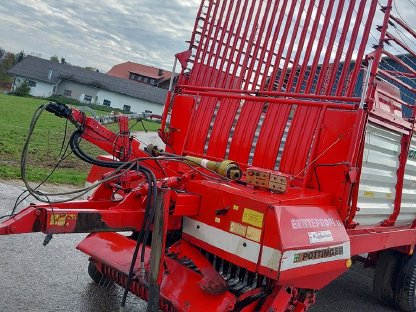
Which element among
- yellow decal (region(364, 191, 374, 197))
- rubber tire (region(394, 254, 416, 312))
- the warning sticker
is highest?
yellow decal (region(364, 191, 374, 197))

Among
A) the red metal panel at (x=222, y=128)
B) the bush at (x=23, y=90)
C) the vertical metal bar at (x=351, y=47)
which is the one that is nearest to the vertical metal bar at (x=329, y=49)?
the vertical metal bar at (x=351, y=47)

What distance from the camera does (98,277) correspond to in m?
4.69

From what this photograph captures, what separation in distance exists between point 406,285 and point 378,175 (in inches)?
67.2

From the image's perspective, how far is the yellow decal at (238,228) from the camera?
10.2 ft

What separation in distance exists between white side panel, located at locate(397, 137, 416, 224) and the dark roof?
5324 cm

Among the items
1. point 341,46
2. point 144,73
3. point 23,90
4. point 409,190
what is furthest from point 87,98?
point 341,46

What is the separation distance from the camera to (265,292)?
3.36 m

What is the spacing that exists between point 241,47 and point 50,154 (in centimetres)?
972

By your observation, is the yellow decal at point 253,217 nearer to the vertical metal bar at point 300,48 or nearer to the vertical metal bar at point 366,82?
the vertical metal bar at point 366,82

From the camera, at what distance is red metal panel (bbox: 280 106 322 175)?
12.6ft

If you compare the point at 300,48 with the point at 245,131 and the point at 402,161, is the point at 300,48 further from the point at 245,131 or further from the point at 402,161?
the point at 402,161

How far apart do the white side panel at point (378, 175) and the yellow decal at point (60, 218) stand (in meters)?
2.30

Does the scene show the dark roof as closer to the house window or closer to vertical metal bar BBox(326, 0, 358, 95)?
the house window

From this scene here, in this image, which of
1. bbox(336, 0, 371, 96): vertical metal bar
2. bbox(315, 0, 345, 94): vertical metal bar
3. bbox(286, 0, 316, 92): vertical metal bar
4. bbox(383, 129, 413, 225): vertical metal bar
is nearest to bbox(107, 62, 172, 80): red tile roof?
bbox(286, 0, 316, 92): vertical metal bar
